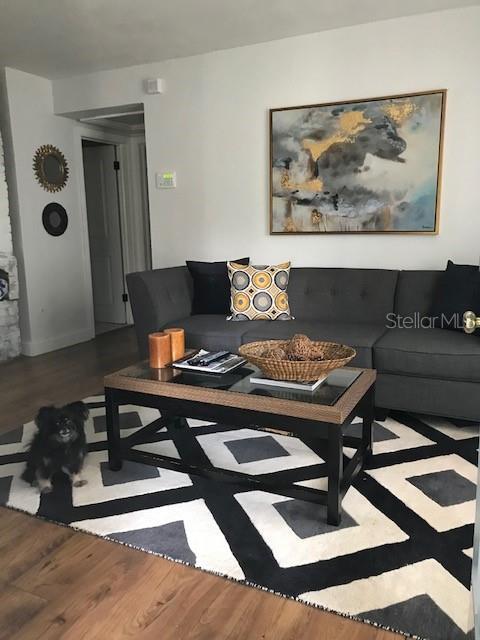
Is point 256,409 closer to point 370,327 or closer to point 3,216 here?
point 370,327

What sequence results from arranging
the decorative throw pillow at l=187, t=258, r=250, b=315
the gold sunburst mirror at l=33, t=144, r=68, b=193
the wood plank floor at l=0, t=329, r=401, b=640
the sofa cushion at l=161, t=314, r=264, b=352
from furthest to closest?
1. the gold sunburst mirror at l=33, t=144, r=68, b=193
2. the decorative throw pillow at l=187, t=258, r=250, b=315
3. the sofa cushion at l=161, t=314, r=264, b=352
4. the wood plank floor at l=0, t=329, r=401, b=640

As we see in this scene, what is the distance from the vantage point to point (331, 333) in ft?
9.78

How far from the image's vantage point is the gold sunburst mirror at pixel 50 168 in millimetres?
4523

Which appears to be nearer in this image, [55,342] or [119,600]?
[119,600]

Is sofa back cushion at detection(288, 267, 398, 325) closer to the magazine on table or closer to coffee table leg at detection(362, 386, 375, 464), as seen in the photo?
coffee table leg at detection(362, 386, 375, 464)

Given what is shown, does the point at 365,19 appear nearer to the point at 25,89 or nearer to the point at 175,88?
the point at 175,88

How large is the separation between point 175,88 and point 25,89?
1.34m

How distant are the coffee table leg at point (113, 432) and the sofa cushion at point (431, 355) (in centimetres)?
140

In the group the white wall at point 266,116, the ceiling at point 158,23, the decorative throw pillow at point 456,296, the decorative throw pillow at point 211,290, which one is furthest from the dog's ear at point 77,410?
the ceiling at point 158,23

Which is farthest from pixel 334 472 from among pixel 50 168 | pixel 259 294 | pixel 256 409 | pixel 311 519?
pixel 50 168

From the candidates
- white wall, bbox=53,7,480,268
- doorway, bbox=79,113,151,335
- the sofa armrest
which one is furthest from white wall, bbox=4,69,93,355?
the sofa armrest

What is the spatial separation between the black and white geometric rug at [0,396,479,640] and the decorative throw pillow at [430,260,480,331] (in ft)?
2.08

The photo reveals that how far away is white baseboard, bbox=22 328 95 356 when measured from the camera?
15.0 ft

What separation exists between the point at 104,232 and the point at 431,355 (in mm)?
4219
